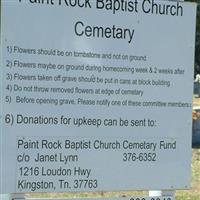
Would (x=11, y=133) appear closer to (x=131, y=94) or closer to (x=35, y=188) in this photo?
(x=35, y=188)

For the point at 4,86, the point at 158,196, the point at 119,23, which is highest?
the point at 119,23

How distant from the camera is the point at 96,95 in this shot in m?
4.58

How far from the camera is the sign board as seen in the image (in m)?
4.41

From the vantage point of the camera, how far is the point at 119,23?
468 cm

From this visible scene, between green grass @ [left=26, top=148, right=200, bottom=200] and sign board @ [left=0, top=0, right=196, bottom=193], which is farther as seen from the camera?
green grass @ [left=26, top=148, right=200, bottom=200]

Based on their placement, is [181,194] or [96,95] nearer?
[96,95]

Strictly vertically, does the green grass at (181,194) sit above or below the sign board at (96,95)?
below

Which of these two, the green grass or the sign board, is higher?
the sign board

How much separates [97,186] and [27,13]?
1.22m

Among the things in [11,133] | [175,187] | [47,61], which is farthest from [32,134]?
[175,187]

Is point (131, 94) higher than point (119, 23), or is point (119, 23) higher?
point (119, 23)

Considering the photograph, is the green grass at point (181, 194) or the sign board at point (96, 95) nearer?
the sign board at point (96, 95)

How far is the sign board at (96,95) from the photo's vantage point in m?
4.41

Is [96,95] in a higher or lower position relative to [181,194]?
higher
